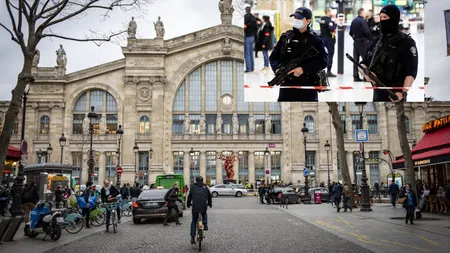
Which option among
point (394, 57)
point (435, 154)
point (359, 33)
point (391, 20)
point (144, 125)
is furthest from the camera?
point (144, 125)

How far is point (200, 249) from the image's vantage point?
12148 millimetres

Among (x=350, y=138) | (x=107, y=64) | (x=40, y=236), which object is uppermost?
(x=107, y=64)

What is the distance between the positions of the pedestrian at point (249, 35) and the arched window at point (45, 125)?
59.4 meters

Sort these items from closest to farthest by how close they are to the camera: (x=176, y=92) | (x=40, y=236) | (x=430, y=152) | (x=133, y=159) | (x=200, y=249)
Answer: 1. (x=200, y=249)
2. (x=40, y=236)
3. (x=430, y=152)
4. (x=133, y=159)
5. (x=176, y=92)

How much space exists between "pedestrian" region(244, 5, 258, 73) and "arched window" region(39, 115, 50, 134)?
195 feet

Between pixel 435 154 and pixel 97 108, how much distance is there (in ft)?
164

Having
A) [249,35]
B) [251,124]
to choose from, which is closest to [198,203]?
[249,35]

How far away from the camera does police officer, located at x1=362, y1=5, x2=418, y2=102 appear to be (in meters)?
8.71

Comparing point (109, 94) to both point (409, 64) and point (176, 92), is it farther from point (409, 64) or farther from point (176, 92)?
point (409, 64)

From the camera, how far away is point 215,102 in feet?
212

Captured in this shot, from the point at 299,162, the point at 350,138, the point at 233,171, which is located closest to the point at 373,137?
the point at 350,138

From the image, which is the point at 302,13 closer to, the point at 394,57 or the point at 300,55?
the point at 300,55

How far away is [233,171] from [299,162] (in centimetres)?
946

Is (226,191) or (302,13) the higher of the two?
(302,13)
